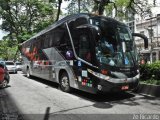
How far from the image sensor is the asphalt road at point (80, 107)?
291 inches

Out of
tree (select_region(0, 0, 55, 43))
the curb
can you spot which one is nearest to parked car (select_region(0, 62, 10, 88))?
the curb

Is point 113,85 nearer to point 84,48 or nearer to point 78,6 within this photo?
point 84,48

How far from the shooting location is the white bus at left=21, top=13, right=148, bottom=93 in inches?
362

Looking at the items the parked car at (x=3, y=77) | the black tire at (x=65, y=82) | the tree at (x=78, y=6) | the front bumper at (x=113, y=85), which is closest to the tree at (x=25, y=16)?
the tree at (x=78, y=6)

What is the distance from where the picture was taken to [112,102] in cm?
943

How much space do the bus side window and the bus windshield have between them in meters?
0.49

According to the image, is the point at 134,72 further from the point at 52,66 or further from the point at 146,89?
the point at 52,66

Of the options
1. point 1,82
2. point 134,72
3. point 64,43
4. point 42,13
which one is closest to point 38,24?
point 42,13

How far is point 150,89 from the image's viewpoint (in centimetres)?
1094

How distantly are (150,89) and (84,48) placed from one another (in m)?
3.61

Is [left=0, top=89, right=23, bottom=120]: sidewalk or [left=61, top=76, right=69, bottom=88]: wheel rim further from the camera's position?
[left=61, top=76, right=69, bottom=88]: wheel rim

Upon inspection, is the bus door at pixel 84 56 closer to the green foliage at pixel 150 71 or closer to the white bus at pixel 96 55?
the white bus at pixel 96 55

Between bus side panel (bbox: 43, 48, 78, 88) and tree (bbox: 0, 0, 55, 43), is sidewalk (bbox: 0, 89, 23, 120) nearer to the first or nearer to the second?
bus side panel (bbox: 43, 48, 78, 88)

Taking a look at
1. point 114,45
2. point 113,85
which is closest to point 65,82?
point 113,85
